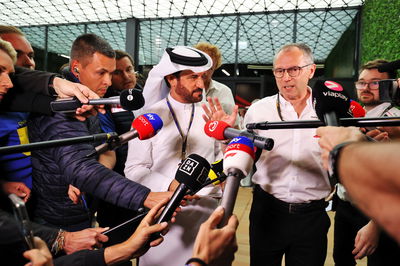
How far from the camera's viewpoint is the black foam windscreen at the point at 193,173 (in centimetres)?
95

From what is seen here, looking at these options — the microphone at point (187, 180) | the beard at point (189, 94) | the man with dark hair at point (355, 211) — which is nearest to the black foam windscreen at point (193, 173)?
the microphone at point (187, 180)

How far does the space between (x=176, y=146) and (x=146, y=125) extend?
1.53 ft

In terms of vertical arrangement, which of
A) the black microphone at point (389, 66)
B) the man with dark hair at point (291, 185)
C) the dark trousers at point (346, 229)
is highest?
the black microphone at point (389, 66)

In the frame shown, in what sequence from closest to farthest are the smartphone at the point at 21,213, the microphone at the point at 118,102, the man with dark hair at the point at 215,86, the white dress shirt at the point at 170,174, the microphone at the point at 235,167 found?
the smartphone at the point at 21,213 → the microphone at the point at 235,167 → the microphone at the point at 118,102 → the white dress shirt at the point at 170,174 → the man with dark hair at the point at 215,86

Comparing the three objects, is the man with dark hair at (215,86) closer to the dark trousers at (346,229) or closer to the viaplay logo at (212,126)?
the dark trousers at (346,229)

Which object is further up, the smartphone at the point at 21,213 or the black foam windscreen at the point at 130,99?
the black foam windscreen at the point at 130,99

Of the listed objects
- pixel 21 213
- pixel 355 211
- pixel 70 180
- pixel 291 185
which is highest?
pixel 21 213

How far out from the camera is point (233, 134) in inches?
39.4

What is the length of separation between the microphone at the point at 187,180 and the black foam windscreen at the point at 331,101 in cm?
43

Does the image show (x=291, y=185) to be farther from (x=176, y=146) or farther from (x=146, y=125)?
(x=146, y=125)

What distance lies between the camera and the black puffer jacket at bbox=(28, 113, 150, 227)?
3.92 feet

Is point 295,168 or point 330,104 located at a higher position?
point 330,104

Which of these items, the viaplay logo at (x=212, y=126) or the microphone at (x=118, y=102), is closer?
the microphone at (x=118, y=102)

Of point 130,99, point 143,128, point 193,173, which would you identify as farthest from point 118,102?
point 193,173
